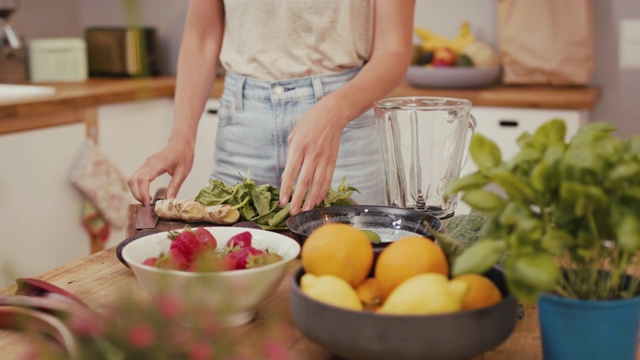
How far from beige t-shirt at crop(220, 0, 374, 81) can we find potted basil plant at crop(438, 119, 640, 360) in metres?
0.99

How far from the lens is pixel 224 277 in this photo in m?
0.74

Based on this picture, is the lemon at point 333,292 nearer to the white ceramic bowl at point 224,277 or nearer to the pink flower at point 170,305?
the white ceramic bowl at point 224,277

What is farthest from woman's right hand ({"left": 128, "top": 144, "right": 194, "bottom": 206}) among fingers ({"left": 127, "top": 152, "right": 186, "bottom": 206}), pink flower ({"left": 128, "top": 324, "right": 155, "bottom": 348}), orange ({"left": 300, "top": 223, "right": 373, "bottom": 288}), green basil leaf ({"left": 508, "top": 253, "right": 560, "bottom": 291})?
pink flower ({"left": 128, "top": 324, "right": 155, "bottom": 348})

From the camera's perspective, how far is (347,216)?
3.88ft

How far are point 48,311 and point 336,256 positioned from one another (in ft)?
1.00

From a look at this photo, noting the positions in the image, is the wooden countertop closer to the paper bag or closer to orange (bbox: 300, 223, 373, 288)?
orange (bbox: 300, 223, 373, 288)

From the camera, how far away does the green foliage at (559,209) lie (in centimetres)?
63

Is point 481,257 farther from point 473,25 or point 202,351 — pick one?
point 473,25

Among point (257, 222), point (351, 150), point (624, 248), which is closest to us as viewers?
point (624, 248)

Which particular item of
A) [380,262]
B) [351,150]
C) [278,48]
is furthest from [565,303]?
[278,48]

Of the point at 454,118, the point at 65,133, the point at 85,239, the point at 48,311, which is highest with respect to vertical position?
the point at 454,118

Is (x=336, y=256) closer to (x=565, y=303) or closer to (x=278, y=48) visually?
(x=565, y=303)

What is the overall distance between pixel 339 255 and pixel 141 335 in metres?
0.39

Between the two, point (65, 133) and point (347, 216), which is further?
point (65, 133)
